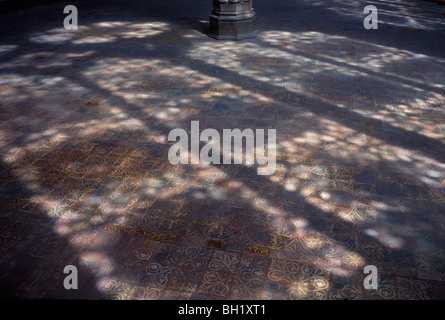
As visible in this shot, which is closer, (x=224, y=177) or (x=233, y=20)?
(x=224, y=177)

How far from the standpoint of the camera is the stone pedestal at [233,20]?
7.70 m

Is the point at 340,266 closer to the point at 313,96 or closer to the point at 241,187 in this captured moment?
the point at 241,187

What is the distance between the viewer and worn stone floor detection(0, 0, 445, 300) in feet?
8.00

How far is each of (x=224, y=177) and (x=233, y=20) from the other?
534cm

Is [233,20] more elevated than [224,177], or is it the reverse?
[233,20]

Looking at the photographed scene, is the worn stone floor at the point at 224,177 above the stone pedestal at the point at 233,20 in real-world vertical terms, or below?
below

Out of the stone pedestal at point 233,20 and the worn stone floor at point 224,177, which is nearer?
the worn stone floor at point 224,177

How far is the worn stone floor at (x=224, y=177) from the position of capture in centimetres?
244

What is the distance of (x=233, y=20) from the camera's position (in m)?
7.68

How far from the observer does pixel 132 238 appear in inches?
108

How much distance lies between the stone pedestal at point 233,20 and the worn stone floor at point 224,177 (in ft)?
2.96

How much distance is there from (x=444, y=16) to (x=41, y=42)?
392 inches

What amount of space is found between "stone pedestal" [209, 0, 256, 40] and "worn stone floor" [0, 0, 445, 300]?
901 millimetres
